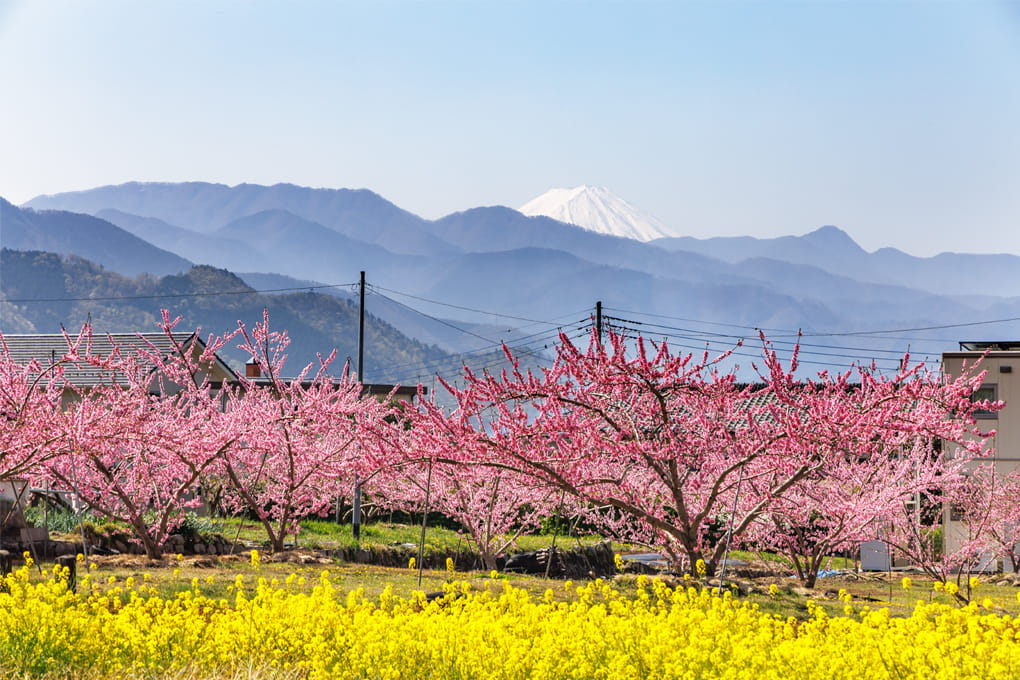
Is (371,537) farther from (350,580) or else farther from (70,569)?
(70,569)

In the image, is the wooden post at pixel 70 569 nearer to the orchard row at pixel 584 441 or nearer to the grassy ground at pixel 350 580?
the grassy ground at pixel 350 580

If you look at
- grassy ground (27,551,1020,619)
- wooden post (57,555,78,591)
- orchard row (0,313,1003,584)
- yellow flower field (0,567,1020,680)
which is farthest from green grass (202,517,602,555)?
yellow flower field (0,567,1020,680)

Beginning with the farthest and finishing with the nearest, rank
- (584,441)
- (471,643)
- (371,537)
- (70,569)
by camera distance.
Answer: (371,537) → (584,441) → (70,569) → (471,643)

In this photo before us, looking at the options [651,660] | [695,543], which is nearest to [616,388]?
[695,543]

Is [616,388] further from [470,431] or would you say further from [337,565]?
[337,565]

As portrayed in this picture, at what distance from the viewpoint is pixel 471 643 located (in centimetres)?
838

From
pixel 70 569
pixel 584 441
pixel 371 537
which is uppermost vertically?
pixel 584 441

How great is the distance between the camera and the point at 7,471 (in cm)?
1377

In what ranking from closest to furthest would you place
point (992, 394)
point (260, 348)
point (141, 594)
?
Result: 1. point (141, 594)
2. point (260, 348)
3. point (992, 394)

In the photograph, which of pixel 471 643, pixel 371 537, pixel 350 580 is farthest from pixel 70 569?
pixel 371 537

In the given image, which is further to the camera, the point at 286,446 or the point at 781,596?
the point at 286,446

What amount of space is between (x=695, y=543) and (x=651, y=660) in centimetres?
590

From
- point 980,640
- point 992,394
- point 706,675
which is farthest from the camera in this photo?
point 992,394

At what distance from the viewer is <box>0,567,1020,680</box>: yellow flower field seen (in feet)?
26.8
